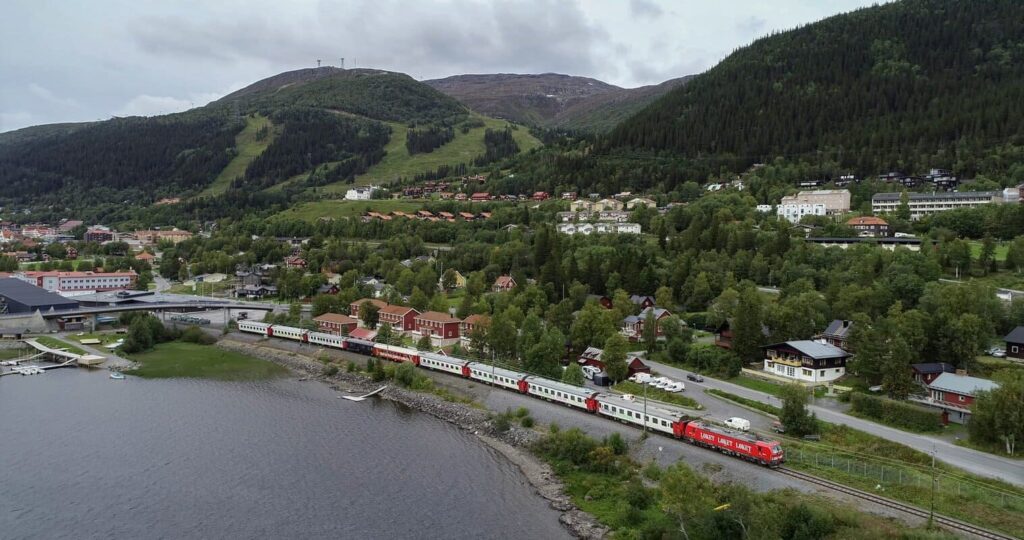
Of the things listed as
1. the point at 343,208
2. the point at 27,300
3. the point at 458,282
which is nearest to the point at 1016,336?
the point at 458,282

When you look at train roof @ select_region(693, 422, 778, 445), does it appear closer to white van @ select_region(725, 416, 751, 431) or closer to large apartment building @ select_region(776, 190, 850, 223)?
white van @ select_region(725, 416, 751, 431)

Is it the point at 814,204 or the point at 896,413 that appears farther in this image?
the point at 814,204

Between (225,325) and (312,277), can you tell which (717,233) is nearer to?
(312,277)

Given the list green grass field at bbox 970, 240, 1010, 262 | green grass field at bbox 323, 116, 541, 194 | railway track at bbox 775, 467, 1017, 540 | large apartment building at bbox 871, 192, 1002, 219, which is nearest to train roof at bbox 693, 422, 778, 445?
railway track at bbox 775, 467, 1017, 540

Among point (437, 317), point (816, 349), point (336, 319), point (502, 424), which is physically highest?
point (816, 349)

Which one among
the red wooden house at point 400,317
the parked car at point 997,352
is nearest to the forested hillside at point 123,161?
the red wooden house at point 400,317

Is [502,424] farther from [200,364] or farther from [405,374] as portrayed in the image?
[200,364]

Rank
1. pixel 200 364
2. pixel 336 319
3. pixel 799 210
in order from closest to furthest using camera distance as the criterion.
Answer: pixel 200 364, pixel 336 319, pixel 799 210
